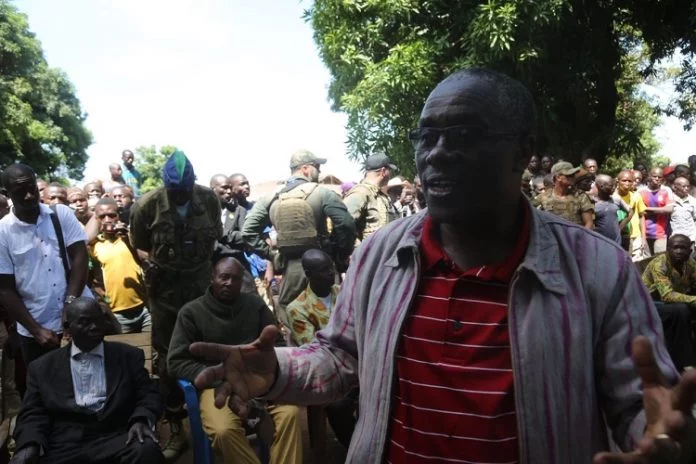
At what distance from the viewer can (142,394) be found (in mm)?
4375

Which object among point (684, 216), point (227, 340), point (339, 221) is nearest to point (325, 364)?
point (227, 340)

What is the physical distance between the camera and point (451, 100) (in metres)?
1.72

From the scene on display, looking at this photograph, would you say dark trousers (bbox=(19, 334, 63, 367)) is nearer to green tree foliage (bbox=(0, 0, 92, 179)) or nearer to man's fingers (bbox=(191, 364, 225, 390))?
man's fingers (bbox=(191, 364, 225, 390))

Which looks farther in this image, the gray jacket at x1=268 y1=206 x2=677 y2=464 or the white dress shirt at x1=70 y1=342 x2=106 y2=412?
the white dress shirt at x1=70 y1=342 x2=106 y2=412

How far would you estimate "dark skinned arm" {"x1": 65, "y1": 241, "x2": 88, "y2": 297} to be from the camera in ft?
15.9

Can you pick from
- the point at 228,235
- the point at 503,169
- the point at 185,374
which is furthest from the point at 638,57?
the point at 503,169

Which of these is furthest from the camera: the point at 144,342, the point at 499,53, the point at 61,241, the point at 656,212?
the point at 499,53

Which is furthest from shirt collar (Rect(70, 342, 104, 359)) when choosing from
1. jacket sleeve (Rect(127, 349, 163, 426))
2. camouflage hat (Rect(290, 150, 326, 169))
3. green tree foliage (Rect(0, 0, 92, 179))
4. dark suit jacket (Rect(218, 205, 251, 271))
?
green tree foliage (Rect(0, 0, 92, 179))

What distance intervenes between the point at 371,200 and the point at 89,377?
3.28m

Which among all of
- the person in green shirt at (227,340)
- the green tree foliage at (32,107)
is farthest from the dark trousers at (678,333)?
the green tree foliage at (32,107)

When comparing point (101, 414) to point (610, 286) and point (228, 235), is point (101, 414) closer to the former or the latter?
point (228, 235)

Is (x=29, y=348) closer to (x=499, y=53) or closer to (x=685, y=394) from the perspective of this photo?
(x=685, y=394)

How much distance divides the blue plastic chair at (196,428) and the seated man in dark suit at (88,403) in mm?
199

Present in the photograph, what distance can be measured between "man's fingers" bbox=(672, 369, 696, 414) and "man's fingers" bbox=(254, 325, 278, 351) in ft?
2.83
